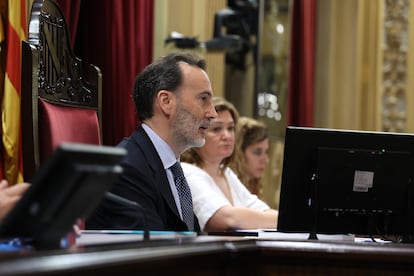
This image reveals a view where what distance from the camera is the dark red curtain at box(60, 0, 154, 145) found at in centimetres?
475

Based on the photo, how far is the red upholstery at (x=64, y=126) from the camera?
10.1 ft

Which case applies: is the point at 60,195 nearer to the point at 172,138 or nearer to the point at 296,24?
the point at 172,138

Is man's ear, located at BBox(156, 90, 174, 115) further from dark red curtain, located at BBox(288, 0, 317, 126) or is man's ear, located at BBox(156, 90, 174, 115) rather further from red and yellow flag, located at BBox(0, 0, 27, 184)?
dark red curtain, located at BBox(288, 0, 317, 126)

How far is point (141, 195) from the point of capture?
303cm

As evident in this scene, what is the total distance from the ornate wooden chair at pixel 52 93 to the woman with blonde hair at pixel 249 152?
1.62 m

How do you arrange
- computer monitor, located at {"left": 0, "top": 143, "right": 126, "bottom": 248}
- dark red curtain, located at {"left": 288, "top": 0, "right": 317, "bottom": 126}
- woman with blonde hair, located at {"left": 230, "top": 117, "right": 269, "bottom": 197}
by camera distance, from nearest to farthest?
computer monitor, located at {"left": 0, "top": 143, "right": 126, "bottom": 248} → woman with blonde hair, located at {"left": 230, "top": 117, "right": 269, "bottom": 197} → dark red curtain, located at {"left": 288, "top": 0, "right": 317, "bottom": 126}

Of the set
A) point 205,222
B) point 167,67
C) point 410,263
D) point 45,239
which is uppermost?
point 167,67

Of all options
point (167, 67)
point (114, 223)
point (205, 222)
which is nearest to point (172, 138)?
point (167, 67)

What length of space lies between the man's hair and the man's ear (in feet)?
0.06

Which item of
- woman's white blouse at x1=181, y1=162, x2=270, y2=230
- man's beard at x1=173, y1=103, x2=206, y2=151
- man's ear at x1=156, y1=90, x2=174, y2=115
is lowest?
woman's white blouse at x1=181, y1=162, x2=270, y2=230

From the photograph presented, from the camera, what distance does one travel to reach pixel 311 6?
745cm

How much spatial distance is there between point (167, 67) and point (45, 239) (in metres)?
1.89

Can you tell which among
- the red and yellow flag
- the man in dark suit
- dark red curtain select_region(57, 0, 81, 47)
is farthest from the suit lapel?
dark red curtain select_region(57, 0, 81, 47)

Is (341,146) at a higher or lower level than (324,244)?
higher
